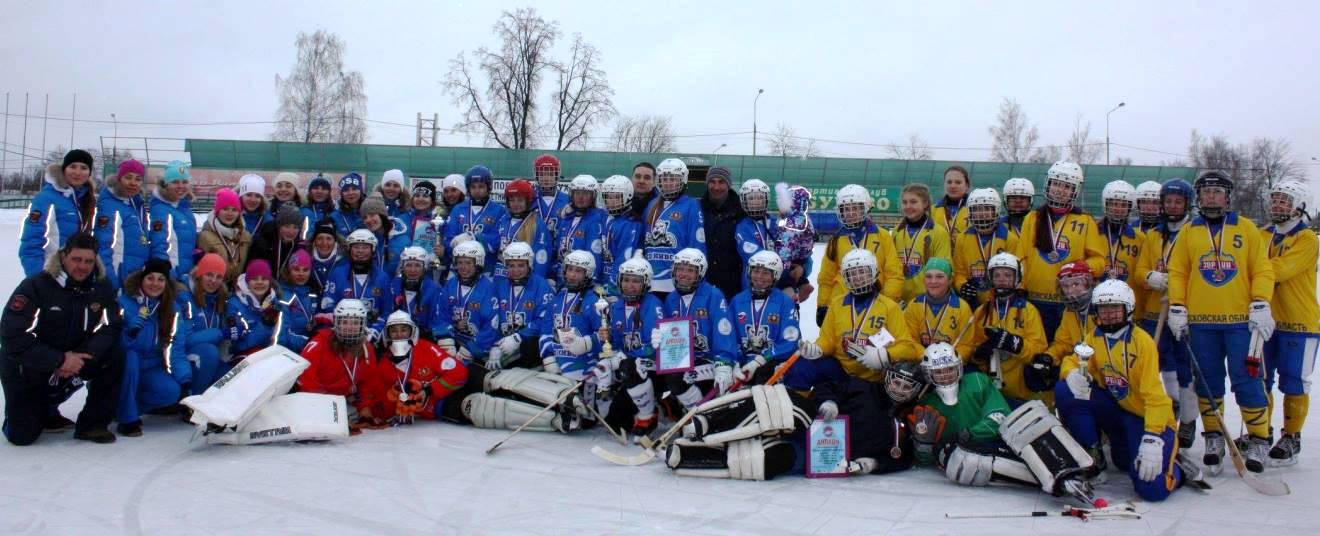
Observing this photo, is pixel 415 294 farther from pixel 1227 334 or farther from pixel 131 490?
pixel 1227 334

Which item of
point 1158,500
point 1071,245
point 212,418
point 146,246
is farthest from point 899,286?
point 146,246

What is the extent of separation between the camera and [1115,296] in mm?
4930

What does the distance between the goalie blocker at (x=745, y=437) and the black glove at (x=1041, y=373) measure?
151 centimetres

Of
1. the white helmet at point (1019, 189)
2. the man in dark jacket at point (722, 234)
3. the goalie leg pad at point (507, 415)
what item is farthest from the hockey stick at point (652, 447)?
the white helmet at point (1019, 189)

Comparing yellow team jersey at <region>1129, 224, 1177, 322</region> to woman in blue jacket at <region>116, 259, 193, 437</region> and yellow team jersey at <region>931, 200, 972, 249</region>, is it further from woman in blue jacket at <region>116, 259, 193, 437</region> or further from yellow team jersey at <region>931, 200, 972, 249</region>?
woman in blue jacket at <region>116, 259, 193, 437</region>

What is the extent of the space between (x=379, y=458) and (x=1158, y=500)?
4.30 meters

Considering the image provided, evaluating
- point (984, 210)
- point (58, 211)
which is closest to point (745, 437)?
point (984, 210)

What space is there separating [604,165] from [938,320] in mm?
23492

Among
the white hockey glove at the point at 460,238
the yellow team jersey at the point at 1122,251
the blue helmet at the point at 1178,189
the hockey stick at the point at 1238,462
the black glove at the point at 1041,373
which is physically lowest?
the hockey stick at the point at 1238,462

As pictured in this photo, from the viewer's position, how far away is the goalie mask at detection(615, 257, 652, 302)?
6.28m

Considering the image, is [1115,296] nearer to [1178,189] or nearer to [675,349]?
Result: [1178,189]

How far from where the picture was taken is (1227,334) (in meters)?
5.32

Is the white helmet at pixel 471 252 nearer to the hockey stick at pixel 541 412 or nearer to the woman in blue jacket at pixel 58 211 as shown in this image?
the hockey stick at pixel 541 412

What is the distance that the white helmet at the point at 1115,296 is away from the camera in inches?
194
